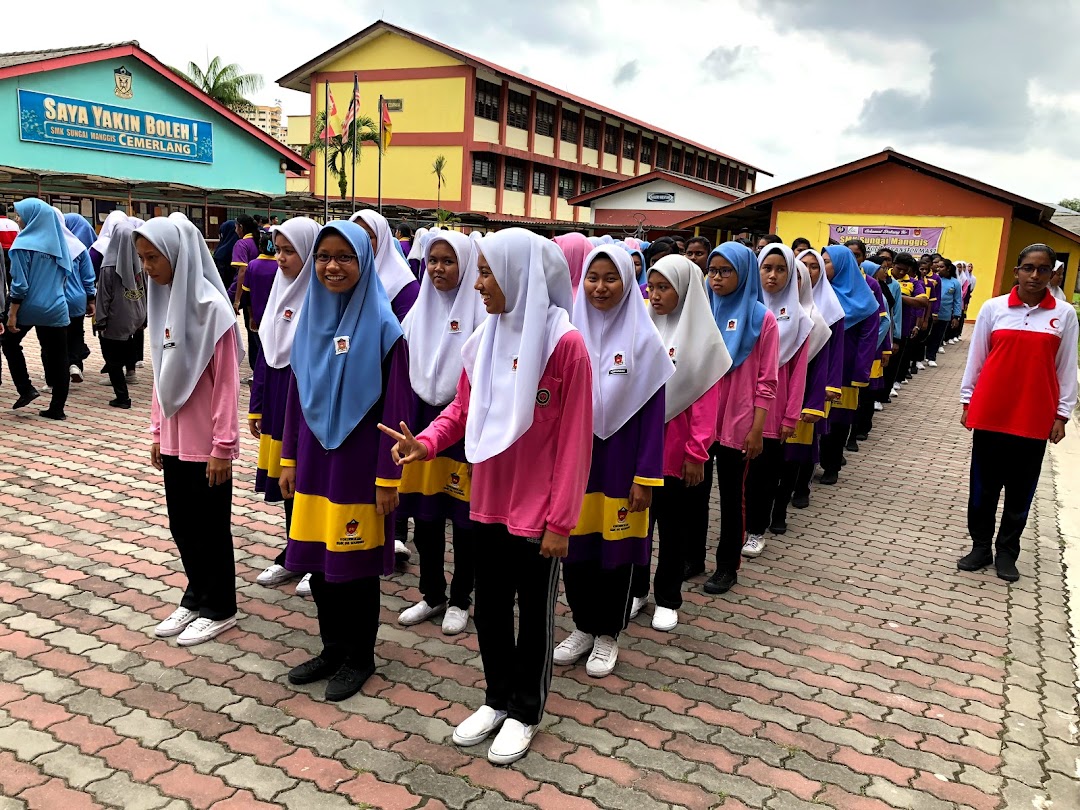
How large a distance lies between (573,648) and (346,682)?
3.29 feet

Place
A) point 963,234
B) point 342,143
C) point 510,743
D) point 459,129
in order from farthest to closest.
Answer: point 459,129 → point 342,143 → point 963,234 → point 510,743

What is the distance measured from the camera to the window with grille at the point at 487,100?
3095 cm

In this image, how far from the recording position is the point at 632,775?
110 inches

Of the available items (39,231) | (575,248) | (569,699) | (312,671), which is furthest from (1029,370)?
(39,231)

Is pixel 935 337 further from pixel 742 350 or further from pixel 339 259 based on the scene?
pixel 339 259

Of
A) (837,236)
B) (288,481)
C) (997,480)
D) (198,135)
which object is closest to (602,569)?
(288,481)

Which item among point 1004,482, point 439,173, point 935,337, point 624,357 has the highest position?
point 439,173

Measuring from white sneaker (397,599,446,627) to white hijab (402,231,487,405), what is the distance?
1010 millimetres

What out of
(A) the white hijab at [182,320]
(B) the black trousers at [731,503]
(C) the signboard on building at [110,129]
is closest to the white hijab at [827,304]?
(B) the black trousers at [731,503]

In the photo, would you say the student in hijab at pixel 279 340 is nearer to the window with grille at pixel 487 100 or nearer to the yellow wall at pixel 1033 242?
the yellow wall at pixel 1033 242

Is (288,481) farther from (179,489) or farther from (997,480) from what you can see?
(997,480)

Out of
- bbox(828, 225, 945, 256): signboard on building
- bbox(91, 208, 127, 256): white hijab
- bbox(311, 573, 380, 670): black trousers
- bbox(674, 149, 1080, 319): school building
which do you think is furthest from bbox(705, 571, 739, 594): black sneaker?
bbox(828, 225, 945, 256): signboard on building

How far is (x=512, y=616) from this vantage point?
9.41ft

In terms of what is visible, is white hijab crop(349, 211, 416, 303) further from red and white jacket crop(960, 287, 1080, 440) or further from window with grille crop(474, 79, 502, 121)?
window with grille crop(474, 79, 502, 121)
